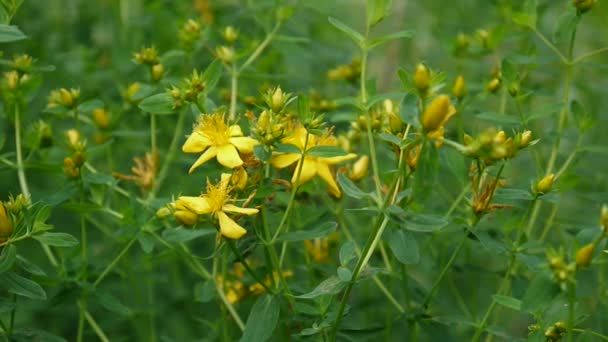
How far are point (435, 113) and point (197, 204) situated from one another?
1.17 feet

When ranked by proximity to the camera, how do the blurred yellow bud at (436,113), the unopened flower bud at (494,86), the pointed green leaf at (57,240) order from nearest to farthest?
→ 1. the blurred yellow bud at (436,113)
2. the pointed green leaf at (57,240)
3. the unopened flower bud at (494,86)

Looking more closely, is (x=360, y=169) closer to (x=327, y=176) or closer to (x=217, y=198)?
(x=327, y=176)

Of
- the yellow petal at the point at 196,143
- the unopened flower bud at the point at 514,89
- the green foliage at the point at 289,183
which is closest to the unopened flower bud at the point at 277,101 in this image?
the green foliage at the point at 289,183

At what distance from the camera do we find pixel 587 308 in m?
1.85

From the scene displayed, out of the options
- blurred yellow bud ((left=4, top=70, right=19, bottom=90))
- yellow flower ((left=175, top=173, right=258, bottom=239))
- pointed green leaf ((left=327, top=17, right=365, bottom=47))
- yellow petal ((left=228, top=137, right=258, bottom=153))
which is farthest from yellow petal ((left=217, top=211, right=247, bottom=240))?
blurred yellow bud ((left=4, top=70, right=19, bottom=90))

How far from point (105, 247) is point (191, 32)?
0.60 m

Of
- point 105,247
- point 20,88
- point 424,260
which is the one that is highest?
point 20,88

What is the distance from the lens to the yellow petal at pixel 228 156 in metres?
1.12

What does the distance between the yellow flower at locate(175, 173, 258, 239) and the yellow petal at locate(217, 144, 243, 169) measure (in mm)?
30

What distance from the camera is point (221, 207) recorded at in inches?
43.8

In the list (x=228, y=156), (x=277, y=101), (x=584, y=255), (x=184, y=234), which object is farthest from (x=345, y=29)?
(x=584, y=255)

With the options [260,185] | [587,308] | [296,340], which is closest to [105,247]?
[296,340]

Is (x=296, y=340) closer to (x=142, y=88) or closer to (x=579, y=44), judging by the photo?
(x=142, y=88)

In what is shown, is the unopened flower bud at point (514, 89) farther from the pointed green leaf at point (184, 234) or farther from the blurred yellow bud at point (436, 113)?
the pointed green leaf at point (184, 234)
